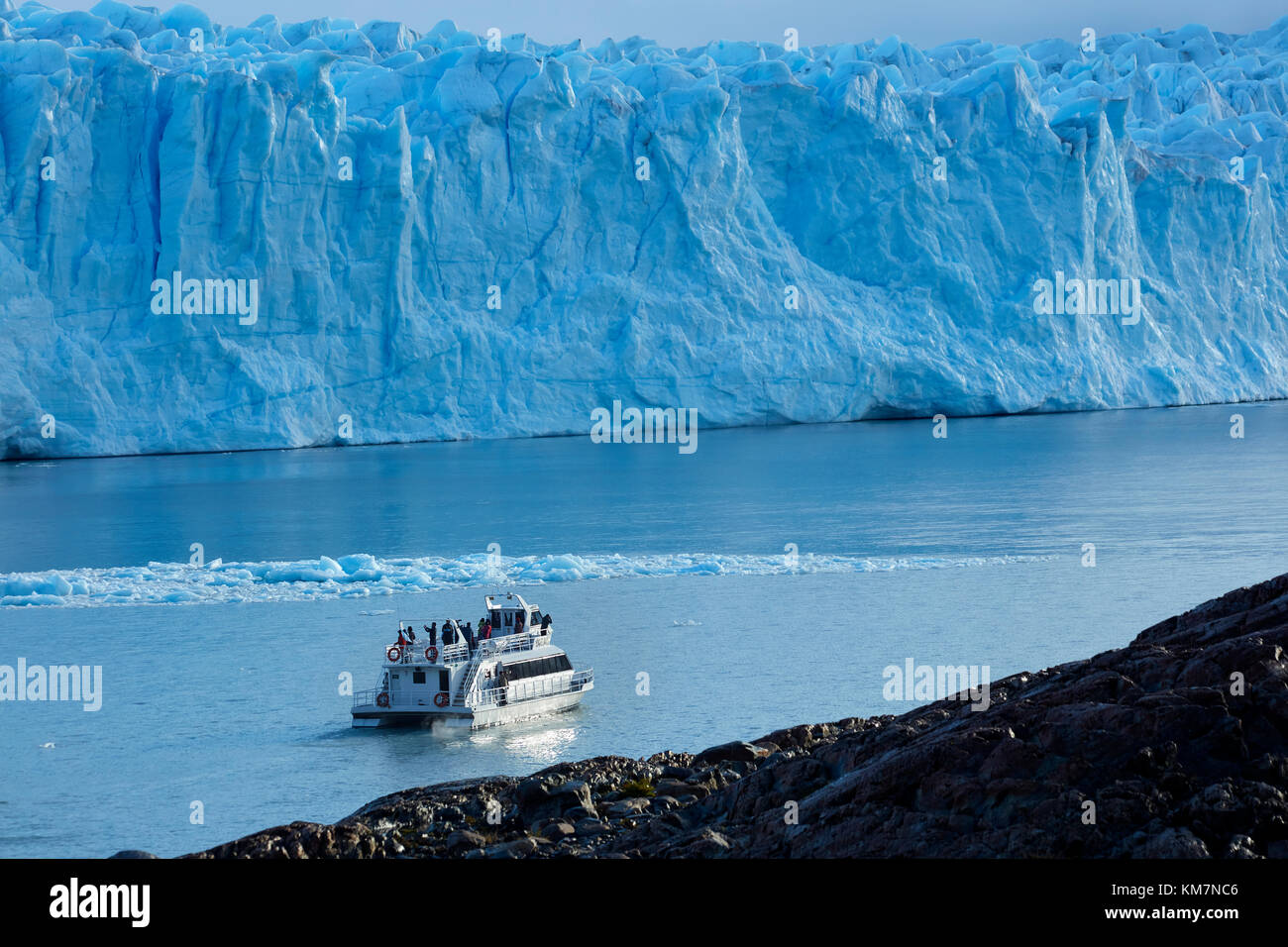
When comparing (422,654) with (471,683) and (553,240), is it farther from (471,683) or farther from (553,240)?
(553,240)

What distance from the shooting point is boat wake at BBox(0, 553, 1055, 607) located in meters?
25.5

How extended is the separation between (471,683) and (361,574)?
10108 millimetres

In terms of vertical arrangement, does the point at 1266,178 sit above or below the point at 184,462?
above

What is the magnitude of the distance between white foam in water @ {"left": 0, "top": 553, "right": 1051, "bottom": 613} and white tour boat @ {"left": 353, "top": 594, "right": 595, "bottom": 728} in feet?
25.7

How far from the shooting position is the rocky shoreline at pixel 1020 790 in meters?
6.81

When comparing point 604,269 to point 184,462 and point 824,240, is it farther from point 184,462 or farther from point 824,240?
point 184,462

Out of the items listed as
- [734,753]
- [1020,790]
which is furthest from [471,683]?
[1020,790]

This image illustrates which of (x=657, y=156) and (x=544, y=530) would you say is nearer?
(x=544, y=530)

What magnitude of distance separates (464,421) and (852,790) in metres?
42.7

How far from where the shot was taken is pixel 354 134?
1932 inches

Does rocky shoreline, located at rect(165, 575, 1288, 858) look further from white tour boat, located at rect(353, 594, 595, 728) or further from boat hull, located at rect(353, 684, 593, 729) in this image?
white tour boat, located at rect(353, 594, 595, 728)

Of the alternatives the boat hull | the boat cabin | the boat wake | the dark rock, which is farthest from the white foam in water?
the dark rock

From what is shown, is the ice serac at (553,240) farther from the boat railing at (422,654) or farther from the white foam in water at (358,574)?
the boat railing at (422,654)

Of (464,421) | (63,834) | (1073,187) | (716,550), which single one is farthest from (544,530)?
(1073,187)
